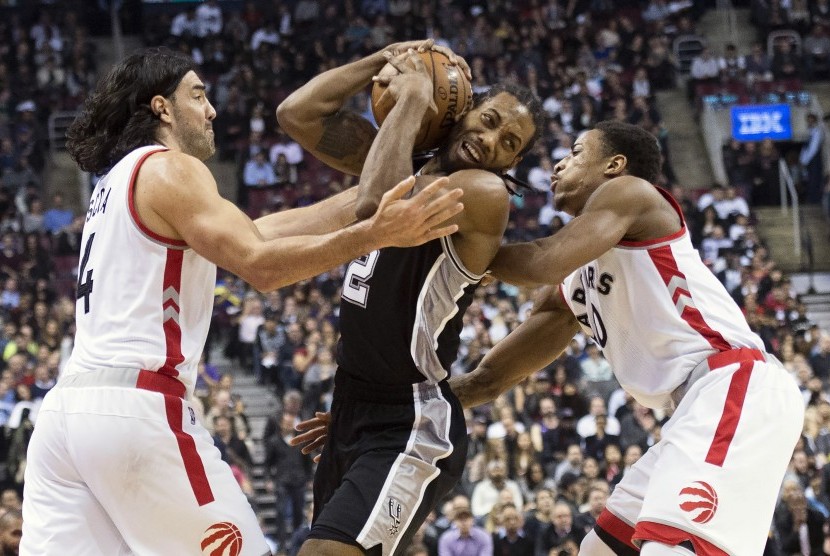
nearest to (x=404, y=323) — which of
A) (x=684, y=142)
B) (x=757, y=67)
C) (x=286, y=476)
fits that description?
(x=286, y=476)

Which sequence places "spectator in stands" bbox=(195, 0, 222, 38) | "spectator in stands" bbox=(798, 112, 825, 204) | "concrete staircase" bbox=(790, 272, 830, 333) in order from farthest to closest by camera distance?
1. "spectator in stands" bbox=(195, 0, 222, 38)
2. "spectator in stands" bbox=(798, 112, 825, 204)
3. "concrete staircase" bbox=(790, 272, 830, 333)

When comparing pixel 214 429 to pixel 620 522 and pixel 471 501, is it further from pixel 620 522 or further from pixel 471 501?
pixel 620 522

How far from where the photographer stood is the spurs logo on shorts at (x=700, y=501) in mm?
4418

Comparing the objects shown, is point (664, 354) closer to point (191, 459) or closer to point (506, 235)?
point (191, 459)

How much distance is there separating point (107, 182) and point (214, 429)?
26.5 feet

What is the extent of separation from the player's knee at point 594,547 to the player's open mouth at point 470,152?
Result: 1.71 metres

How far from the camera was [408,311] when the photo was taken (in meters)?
4.62

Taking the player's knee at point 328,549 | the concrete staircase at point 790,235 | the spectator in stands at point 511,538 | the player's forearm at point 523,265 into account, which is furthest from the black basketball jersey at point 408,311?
the concrete staircase at point 790,235

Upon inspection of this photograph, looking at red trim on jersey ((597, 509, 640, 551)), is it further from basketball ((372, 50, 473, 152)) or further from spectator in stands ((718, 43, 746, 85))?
spectator in stands ((718, 43, 746, 85))

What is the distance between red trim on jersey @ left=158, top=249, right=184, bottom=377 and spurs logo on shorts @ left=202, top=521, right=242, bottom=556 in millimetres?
557

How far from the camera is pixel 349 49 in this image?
69.5ft

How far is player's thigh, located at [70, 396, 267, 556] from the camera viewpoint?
390 cm

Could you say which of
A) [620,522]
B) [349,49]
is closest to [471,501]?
[620,522]

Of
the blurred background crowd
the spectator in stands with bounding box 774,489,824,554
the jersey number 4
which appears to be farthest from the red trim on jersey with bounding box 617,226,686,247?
the spectator in stands with bounding box 774,489,824,554
